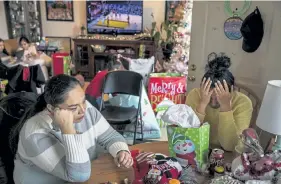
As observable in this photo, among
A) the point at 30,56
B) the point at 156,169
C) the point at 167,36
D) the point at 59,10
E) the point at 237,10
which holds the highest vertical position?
the point at 59,10

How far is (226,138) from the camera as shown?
1.27 m

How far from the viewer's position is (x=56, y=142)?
1.06 meters

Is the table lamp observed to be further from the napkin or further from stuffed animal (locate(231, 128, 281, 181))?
the napkin

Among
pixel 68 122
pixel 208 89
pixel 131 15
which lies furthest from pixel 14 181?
pixel 131 15

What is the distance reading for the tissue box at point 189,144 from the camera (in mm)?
1024

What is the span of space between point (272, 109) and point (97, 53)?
431 cm

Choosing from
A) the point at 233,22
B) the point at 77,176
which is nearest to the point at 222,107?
the point at 77,176

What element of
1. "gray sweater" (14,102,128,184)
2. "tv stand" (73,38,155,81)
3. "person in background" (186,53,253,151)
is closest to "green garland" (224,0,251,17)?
"person in background" (186,53,253,151)

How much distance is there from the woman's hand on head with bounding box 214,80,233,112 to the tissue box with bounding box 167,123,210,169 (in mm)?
243

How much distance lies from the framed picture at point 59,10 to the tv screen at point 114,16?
35 centimetres

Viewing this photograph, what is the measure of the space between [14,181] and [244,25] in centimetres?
164

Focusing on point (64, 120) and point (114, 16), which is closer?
point (64, 120)

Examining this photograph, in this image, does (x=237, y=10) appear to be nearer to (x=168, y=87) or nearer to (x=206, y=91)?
(x=206, y=91)

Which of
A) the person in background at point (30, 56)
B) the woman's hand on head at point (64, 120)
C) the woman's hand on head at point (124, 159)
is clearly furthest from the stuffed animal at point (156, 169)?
the person in background at point (30, 56)
